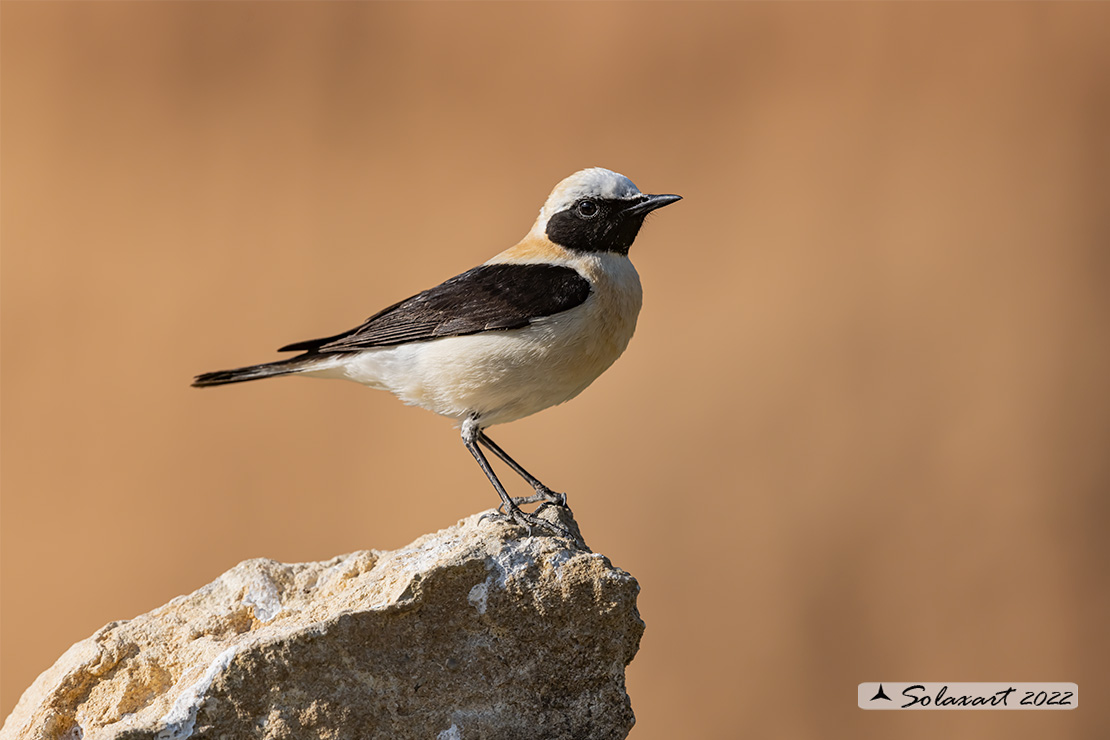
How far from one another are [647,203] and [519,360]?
3.29 feet

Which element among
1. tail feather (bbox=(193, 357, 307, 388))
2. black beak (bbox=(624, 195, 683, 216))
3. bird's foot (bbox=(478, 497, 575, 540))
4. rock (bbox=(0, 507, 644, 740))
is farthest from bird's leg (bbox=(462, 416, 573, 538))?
black beak (bbox=(624, 195, 683, 216))

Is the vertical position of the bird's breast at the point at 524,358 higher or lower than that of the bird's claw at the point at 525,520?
higher

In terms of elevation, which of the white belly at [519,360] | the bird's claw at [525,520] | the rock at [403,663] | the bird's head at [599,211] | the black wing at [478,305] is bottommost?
the rock at [403,663]

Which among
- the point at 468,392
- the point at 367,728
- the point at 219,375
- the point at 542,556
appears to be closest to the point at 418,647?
the point at 367,728

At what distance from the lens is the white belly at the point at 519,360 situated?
4281 mm

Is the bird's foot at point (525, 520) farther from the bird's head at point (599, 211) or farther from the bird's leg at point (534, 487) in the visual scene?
the bird's head at point (599, 211)

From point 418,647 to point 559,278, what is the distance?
178 cm

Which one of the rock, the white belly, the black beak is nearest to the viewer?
the rock

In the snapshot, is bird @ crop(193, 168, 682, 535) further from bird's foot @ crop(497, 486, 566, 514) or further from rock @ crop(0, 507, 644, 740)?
rock @ crop(0, 507, 644, 740)

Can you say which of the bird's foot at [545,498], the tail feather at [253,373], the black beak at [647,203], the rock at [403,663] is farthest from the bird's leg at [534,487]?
the black beak at [647,203]

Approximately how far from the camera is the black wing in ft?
14.2

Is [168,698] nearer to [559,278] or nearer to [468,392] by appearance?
[468,392]

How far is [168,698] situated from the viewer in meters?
3.56

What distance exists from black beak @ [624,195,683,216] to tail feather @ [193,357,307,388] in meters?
1.85
